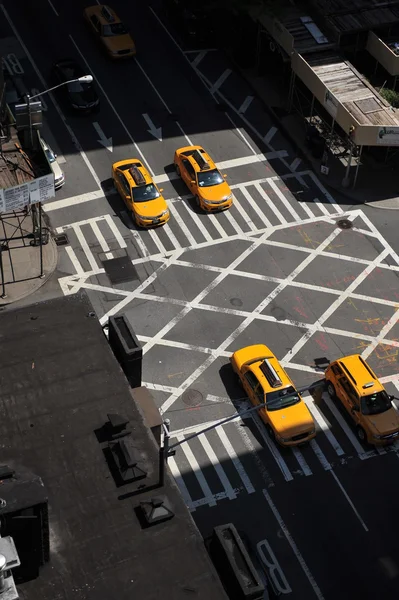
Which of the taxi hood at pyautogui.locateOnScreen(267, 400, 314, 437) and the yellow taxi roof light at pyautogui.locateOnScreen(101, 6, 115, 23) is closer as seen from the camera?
the taxi hood at pyautogui.locateOnScreen(267, 400, 314, 437)

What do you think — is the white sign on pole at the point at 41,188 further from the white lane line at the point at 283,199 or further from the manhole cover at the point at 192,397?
the white lane line at the point at 283,199

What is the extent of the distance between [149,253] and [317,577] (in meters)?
21.2

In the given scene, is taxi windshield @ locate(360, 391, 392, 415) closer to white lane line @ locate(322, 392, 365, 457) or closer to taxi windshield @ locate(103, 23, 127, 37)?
white lane line @ locate(322, 392, 365, 457)

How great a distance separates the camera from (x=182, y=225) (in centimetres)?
5159

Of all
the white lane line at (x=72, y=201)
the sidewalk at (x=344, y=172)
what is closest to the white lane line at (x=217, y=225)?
the white lane line at (x=72, y=201)

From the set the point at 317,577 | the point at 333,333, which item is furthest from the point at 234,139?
the point at 317,577

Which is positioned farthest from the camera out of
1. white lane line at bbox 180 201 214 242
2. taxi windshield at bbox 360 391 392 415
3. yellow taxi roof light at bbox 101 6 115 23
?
yellow taxi roof light at bbox 101 6 115 23

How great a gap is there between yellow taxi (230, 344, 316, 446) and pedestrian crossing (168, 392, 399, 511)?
0.74 metres

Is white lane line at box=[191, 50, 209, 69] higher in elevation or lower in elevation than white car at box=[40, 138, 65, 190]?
higher

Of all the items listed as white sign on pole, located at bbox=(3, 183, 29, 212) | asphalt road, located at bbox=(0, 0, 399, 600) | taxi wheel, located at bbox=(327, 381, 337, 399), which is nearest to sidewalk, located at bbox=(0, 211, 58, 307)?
asphalt road, located at bbox=(0, 0, 399, 600)

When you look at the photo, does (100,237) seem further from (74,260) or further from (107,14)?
(107,14)

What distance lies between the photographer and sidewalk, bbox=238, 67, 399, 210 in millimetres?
54188

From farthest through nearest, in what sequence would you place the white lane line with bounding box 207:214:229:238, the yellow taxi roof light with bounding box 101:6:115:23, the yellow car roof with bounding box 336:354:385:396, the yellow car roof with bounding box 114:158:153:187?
1. the yellow taxi roof light with bounding box 101:6:115:23
2. the yellow car roof with bounding box 114:158:153:187
3. the white lane line with bounding box 207:214:229:238
4. the yellow car roof with bounding box 336:354:385:396

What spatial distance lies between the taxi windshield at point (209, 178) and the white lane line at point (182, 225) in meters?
2.27
